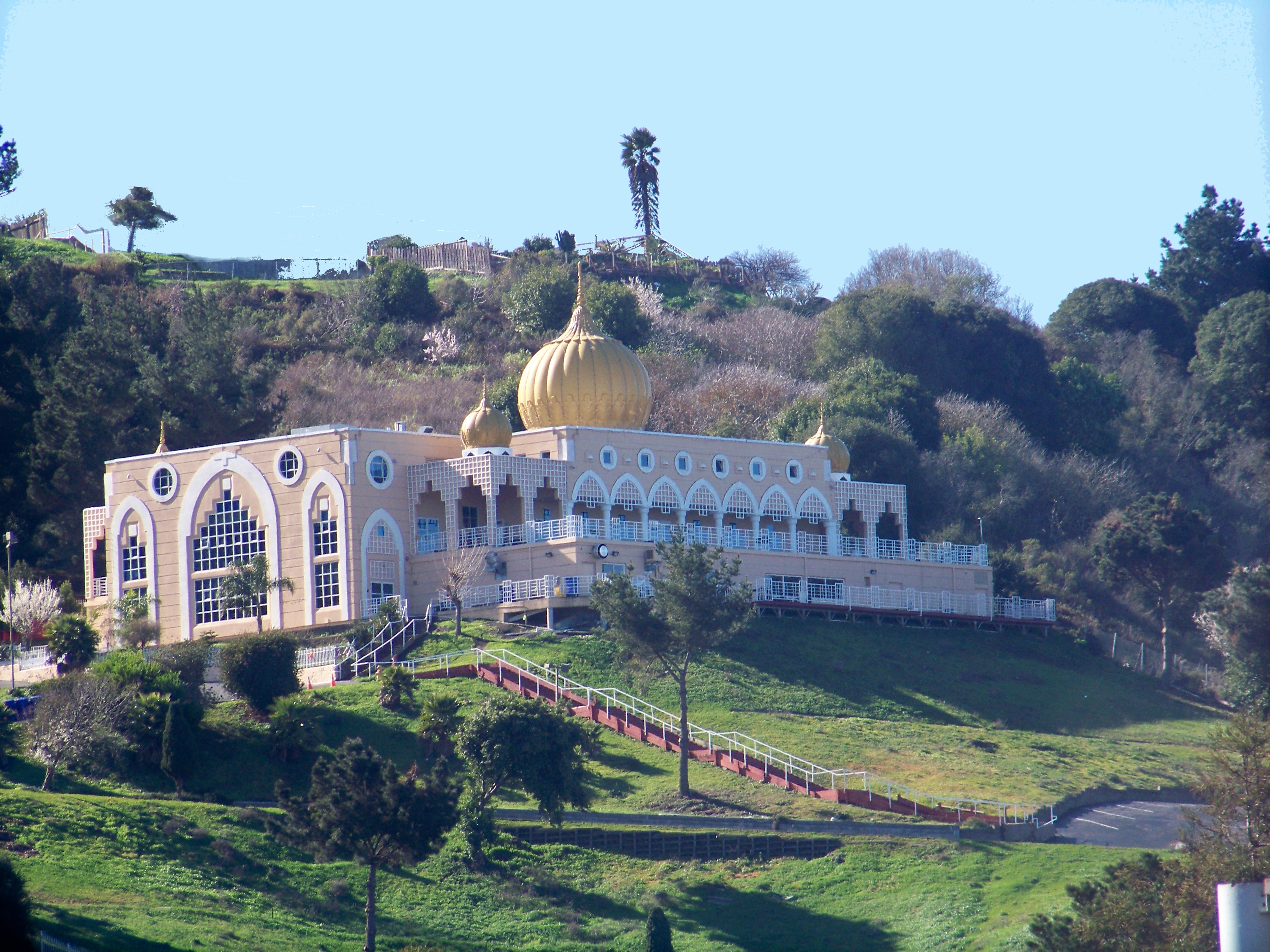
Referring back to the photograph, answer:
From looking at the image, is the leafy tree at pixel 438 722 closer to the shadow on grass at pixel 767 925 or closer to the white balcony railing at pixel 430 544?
the shadow on grass at pixel 767 925

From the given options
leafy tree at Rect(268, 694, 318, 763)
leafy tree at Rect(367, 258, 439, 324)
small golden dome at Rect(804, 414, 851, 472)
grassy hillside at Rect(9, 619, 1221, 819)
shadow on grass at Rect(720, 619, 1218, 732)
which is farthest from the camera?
leafy tree at Rect(367, 258, 439, 324)

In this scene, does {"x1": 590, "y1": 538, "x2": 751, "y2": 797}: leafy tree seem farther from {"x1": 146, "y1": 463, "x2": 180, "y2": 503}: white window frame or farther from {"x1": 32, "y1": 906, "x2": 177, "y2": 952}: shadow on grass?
{"x1": 146, "y1": 463, "x2": 180, "y2": 503}: white window frame

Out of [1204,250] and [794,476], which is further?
[1204,250]

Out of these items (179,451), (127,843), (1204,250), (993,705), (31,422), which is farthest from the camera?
(1204,250)

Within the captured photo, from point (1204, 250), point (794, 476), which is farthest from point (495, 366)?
point (1204, 250)

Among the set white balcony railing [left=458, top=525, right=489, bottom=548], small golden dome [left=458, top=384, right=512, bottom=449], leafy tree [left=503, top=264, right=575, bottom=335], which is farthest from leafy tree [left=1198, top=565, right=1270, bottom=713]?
leafy tree [left=503, top=264, right=575, bottom=335]

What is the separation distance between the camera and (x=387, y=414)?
91.5 metres

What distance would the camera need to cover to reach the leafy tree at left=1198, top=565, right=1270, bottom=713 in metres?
62.3

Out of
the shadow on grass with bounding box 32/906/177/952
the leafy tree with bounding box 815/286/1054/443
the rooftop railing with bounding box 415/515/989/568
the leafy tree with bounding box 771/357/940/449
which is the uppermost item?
the leafy tree with bounding box 815/286/1054/443

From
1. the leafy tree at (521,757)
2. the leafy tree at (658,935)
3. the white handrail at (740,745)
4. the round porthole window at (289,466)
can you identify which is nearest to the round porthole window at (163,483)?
the round porthole window at (289,466)

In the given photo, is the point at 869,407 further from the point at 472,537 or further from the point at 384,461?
the point at 384,461

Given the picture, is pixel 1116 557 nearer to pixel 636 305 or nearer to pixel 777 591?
pixel 777 591

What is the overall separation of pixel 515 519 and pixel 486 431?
3154mm

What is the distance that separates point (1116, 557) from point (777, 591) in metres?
15.0
